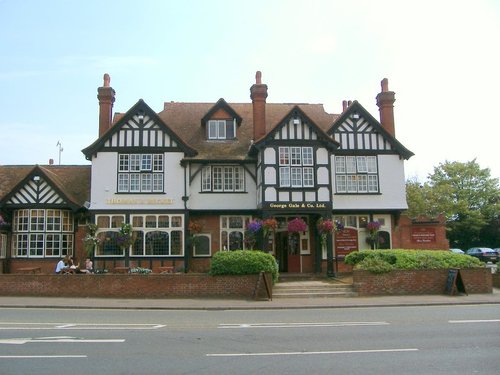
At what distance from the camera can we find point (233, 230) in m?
26.9

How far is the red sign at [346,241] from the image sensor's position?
2666cm

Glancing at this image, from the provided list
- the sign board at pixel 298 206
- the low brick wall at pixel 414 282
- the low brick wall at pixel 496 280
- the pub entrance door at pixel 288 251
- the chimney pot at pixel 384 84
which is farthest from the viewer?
the chimney pot at pixel 384 84

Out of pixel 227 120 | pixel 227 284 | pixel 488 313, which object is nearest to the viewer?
pixel 488 313

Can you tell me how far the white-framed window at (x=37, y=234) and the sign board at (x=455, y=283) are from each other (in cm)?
1865

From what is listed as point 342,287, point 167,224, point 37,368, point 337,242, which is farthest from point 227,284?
point 37,368

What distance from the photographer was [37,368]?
8016mm

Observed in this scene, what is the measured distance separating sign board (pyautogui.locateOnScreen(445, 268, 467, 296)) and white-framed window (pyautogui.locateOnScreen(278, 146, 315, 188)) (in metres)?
7.72

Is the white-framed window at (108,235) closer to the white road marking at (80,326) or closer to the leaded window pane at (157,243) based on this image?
the leaded window pane at (157,243)

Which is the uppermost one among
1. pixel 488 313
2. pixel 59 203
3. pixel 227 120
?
pixel 227 120

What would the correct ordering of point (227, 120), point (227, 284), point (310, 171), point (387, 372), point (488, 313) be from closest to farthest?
point (387, 372)
point (488, 313)
point (227, 284)
point (310, 171)
point (227, 120)

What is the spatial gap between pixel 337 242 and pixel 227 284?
8201 mm

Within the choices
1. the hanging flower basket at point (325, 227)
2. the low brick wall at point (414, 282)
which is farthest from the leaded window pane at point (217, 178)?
the low brick wall at point (414, 282)

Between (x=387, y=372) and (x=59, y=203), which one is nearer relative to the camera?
(x=387, y=372)

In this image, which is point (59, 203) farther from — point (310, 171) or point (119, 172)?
point (310, 171)
